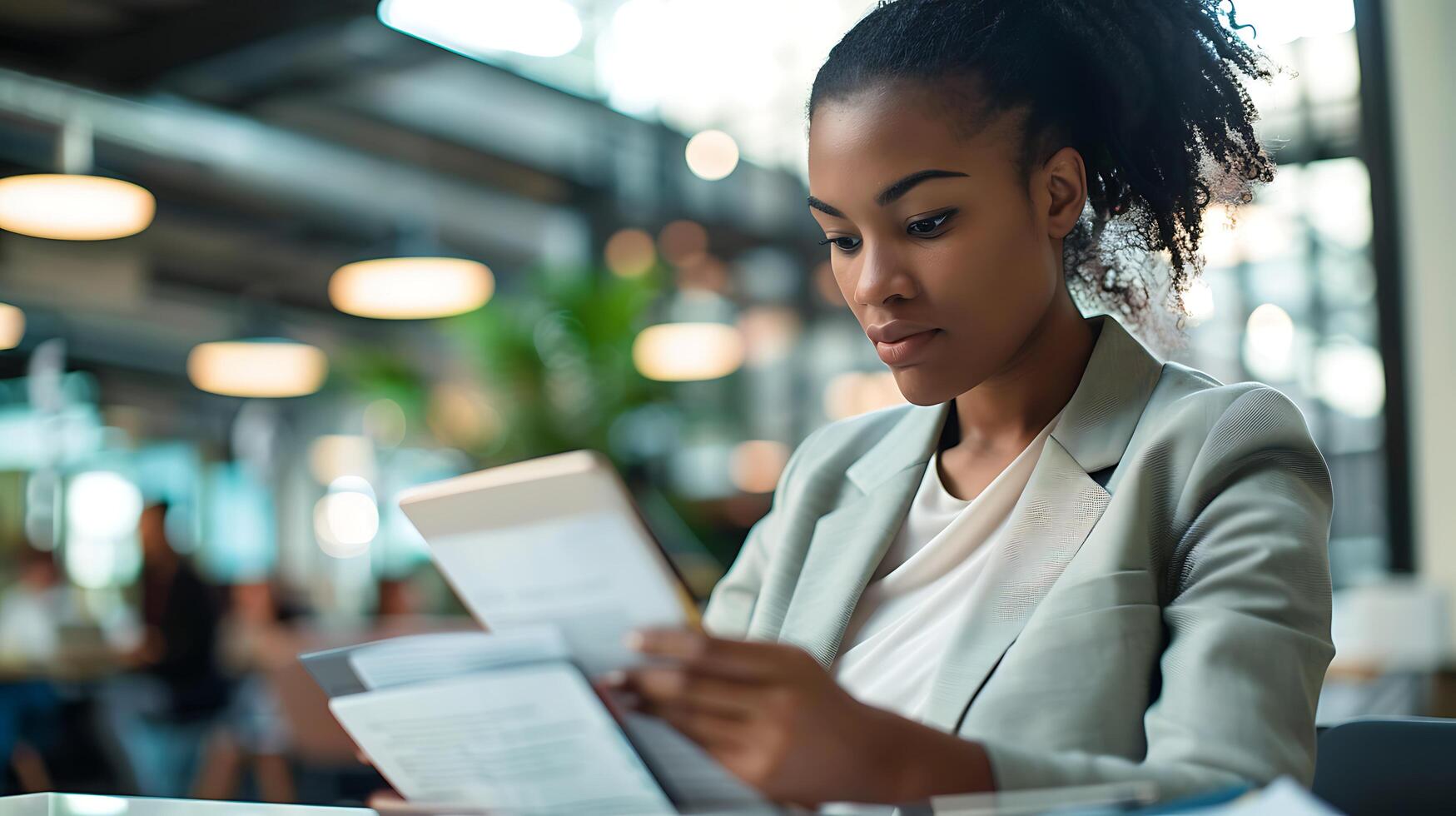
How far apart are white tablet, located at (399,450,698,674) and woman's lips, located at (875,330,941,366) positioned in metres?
0.44

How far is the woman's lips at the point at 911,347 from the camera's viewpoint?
3.62 ft

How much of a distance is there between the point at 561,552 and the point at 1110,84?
0.74 metres

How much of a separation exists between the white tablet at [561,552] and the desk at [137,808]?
0.23 m

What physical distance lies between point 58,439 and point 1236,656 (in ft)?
40.8

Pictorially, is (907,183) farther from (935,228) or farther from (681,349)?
(681,349)

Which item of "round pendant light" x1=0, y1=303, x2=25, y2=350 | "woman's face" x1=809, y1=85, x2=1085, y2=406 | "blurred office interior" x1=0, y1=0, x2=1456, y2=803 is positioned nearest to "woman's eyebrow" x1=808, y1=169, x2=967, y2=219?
"woman's face" x1=809, y1=85, x2=1085, y2=406

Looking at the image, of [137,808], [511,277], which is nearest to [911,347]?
[137,808]

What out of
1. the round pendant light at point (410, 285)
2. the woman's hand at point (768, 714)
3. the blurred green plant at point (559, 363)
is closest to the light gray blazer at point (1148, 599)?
the woman's hand at point (768, 714)

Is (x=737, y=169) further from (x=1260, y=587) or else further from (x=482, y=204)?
(x=1260, y=587)

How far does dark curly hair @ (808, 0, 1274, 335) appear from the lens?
3.71 feet

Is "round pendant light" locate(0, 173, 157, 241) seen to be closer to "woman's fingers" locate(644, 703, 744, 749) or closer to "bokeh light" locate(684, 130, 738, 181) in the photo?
"bokeh light" locate(684, 130, 738, 181)

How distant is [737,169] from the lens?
820 cm

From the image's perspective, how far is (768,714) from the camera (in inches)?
28.1

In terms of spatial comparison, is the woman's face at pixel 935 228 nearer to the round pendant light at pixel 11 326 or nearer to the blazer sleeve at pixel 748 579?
the blazer sleeve at pixel 748 579
